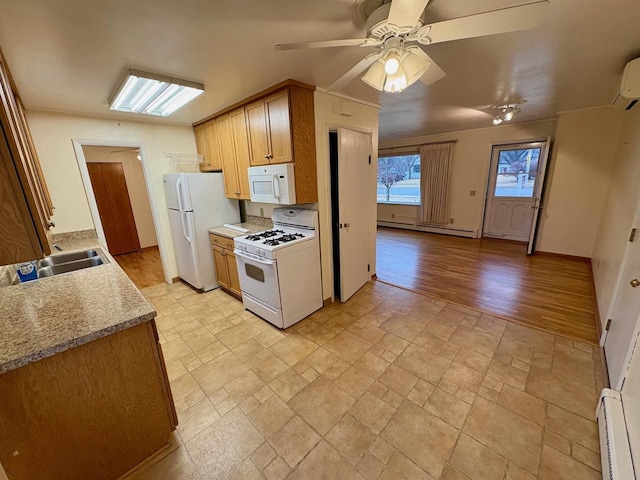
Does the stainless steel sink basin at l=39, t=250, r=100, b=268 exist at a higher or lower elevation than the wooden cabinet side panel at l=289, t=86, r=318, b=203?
lower

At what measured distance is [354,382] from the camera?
6.46ft

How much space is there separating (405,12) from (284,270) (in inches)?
80.6

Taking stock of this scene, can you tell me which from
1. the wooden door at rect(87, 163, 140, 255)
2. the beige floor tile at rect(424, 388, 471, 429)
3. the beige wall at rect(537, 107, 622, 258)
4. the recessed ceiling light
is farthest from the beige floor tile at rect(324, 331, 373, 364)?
the wooden door at rect(87, 163, 140, 255)

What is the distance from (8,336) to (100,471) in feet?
2.75

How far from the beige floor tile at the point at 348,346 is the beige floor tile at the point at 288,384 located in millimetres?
419

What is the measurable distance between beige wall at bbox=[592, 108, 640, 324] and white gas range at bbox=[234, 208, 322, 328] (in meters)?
2.75

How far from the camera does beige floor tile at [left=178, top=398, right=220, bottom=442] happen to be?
1.62 metres

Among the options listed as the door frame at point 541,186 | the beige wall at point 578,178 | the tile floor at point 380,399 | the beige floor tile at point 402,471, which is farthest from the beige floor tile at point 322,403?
the beige wall at point 578,178

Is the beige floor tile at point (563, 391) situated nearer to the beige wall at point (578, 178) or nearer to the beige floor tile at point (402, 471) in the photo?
the beige floor tile at point (402, 471)

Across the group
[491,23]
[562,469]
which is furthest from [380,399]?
[491,23]

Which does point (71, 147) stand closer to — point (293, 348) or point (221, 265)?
point (221, 265)

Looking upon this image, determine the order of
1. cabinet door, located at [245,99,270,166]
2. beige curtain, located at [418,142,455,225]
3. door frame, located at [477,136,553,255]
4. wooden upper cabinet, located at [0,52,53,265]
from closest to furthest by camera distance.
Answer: wooden upper cabinet, located at [0,52,53,265]
cabinet door, located at [245,99,270,166]
door frame, located at [477,136,553,255]
beige curtain, located at [418,142,455,225]

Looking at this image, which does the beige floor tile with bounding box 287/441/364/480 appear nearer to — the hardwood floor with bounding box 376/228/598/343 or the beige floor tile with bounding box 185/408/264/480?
the beige floor tile with bounding box 185/408/264/480

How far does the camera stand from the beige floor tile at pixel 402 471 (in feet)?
4.41
